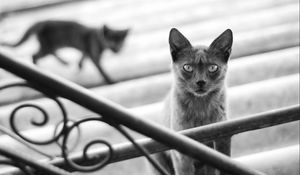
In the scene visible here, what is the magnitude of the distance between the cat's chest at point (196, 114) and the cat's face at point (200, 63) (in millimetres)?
64

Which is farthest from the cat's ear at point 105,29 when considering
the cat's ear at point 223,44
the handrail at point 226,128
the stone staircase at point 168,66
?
the handrail at point 226,128

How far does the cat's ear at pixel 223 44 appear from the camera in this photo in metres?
1.81

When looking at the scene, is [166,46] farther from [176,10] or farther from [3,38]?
[3,38]

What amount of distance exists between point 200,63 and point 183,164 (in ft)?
1.62

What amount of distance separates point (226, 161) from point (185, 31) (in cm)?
228

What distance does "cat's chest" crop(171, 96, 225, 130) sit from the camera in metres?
1.85

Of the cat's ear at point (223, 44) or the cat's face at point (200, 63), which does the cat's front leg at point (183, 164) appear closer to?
the cat's face at point (200, 63)

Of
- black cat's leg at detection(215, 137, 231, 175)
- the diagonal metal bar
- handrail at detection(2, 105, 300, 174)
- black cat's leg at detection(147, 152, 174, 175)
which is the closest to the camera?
the diagonal metal bar

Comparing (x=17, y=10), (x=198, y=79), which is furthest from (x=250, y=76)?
(x=17, y=10)

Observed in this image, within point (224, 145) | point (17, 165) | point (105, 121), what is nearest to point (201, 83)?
point (224, 145)

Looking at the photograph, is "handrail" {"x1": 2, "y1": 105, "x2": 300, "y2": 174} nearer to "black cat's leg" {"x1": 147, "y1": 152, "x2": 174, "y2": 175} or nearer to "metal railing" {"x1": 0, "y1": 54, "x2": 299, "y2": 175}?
"metal railing" {"x1": 0, "y1": 54, "x2": 299, "y2": 175}

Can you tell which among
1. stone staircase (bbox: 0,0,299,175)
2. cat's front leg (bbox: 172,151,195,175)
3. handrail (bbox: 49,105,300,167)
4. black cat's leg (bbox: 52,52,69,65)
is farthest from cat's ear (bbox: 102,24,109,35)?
handrail (bbox: 49,105,300,167)

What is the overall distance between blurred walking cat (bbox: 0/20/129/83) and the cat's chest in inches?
46.0

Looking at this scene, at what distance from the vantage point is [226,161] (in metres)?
1.08
